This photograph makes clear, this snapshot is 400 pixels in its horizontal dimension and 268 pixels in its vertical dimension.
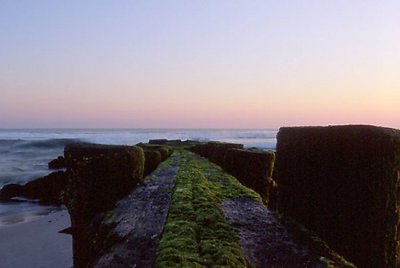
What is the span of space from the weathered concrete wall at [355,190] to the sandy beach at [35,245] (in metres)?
7.79

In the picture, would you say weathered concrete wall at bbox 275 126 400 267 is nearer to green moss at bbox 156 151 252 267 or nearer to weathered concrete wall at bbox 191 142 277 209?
green moss at bbox 156 151 252 267

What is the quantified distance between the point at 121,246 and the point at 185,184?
4.73m

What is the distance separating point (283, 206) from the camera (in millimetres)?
7664

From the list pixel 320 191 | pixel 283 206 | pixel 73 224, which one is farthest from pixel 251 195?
pixel 73 224

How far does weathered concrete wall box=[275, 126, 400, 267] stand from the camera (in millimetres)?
5043

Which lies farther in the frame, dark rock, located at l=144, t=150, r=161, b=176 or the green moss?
dark rock, located at l=144, t=150, r=161, b=176

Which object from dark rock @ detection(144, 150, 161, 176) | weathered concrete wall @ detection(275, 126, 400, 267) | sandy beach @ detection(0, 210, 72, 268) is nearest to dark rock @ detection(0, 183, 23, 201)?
sandy beach @ detection(0, 210, 72, 268)

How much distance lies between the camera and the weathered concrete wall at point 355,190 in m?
5.04

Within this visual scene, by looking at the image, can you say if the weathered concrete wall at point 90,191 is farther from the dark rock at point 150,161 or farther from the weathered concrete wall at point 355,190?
the dark rock at point 150,161

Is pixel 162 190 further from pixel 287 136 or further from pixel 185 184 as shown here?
pixel 287 136

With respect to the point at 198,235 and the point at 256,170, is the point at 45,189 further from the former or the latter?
the point at 198,235

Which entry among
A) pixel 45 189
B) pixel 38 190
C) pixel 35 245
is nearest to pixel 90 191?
pixel 35 245

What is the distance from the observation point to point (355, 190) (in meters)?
5.32

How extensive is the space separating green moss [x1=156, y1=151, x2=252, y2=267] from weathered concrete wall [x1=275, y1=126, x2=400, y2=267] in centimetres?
137
